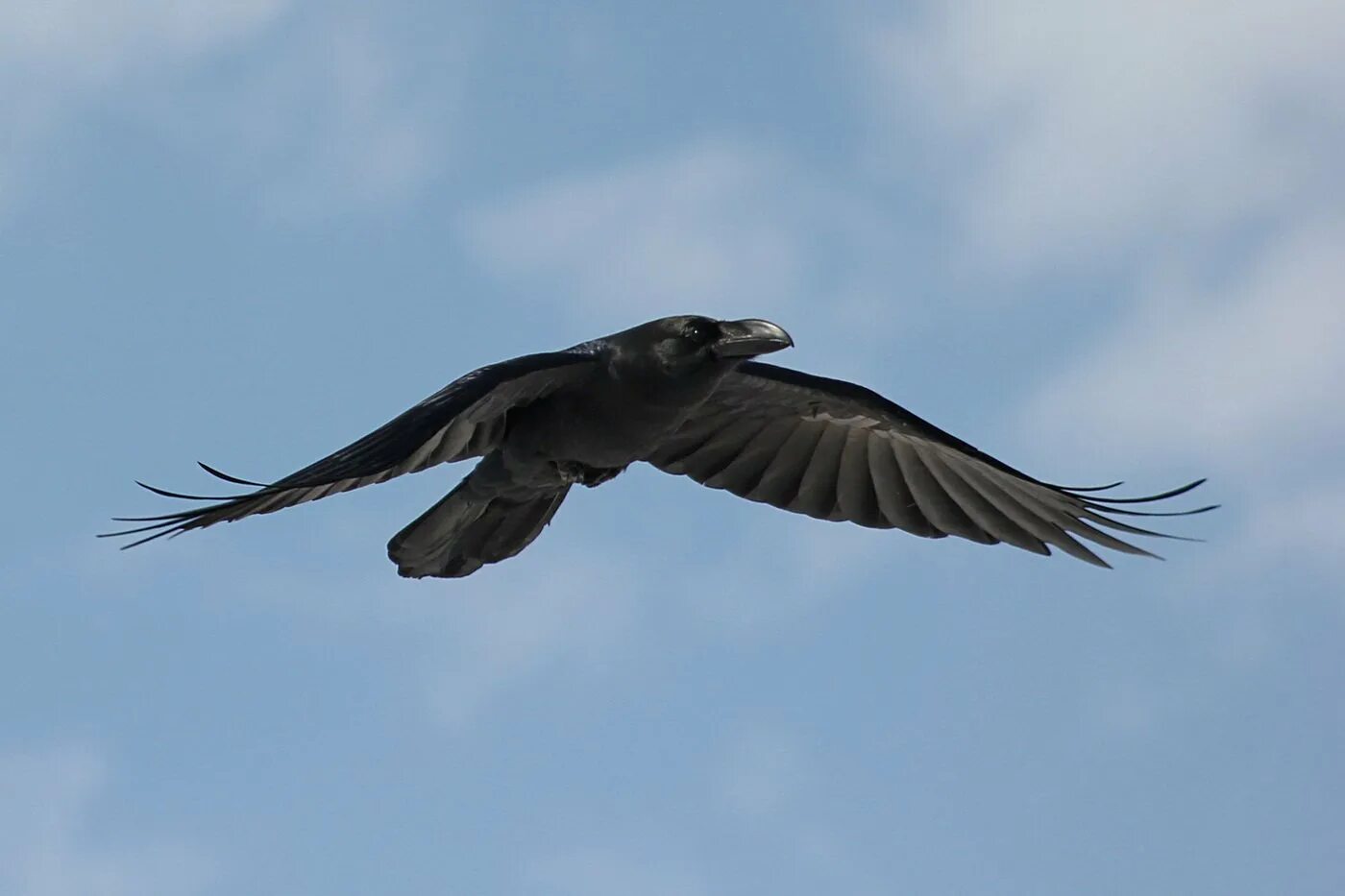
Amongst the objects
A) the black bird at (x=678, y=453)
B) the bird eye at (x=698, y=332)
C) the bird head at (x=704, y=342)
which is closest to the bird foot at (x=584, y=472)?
the black bird at (x=678, y=453)

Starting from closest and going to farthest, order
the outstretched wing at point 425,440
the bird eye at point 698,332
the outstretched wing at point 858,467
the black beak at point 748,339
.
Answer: the outstretched wing at point 425,440
the black beak at point 748,339
the bird eye at point 698,332
the outstretched wing at point 858,467

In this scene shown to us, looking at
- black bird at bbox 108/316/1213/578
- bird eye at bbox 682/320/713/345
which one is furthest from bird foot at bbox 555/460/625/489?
bird eye at bbox 682/320/713/345

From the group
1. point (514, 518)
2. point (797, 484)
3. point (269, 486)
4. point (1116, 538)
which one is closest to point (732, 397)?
point (797, 484)

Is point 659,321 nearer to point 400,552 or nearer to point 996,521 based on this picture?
point 400,552

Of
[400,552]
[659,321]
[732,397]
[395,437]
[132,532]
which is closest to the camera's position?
[132,532]

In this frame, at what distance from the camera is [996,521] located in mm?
11492

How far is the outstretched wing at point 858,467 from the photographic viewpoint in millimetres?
11328

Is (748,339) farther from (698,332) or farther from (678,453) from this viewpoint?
(678,453)

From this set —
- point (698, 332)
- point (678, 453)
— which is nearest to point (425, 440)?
point (698, 332)

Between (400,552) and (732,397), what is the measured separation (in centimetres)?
227

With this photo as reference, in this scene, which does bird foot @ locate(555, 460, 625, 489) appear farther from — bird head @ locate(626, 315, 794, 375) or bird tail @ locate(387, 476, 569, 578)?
bird head @ locate(626, 315, 794, 375)

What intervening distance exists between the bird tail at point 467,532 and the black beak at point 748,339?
1532mm

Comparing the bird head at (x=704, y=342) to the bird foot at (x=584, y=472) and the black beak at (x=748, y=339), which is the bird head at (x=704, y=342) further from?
the bird foot at (x=584, y=472)

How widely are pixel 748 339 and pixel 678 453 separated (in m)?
2.20
